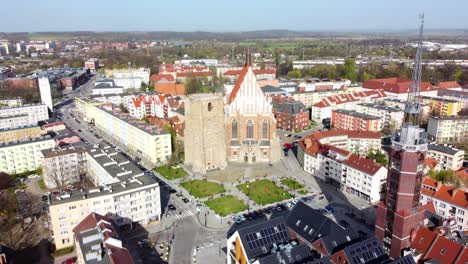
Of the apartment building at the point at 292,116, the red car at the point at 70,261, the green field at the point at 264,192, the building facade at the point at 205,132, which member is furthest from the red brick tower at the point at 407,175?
the apartment building at the point at 292,116

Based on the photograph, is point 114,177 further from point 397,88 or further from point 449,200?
point 397,88

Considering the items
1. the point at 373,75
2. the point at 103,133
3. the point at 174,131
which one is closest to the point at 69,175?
the point at 174,131

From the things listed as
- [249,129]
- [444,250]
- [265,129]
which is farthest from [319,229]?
[249,129]

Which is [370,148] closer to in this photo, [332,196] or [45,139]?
[332,196]

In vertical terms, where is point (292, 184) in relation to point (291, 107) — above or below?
below

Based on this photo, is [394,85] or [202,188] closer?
[202,188]

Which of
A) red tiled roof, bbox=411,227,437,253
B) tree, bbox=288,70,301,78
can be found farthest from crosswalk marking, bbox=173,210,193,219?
tree, bbox=288,70,301,78
